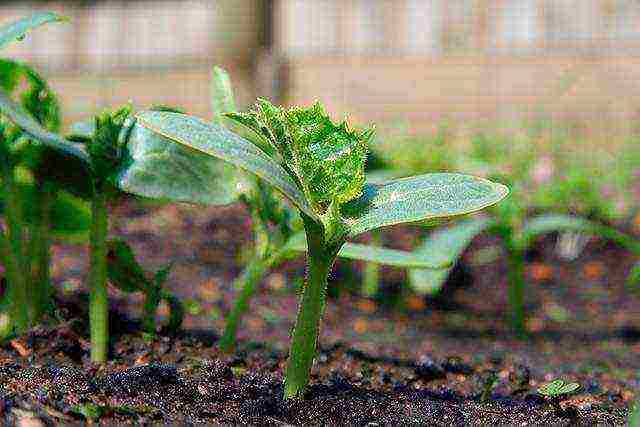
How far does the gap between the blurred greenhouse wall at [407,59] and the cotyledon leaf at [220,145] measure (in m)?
3.53

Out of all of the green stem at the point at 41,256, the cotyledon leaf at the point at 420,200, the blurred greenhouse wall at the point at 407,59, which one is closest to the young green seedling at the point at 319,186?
the cotyledon leaf at the point at 420,200

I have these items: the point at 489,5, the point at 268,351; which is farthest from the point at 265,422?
the point at 489,5

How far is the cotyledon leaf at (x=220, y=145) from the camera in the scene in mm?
789

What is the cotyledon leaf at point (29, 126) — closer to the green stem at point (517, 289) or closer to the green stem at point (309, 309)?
the green stem at point (309, 309)

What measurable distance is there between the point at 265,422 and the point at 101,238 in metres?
0.39

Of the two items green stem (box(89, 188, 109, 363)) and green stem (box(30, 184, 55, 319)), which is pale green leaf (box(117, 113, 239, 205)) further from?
green stem (box(30, 184, 55, 319))

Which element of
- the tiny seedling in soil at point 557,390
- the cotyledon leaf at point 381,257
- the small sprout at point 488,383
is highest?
the cotyledon leaf at point 381,257

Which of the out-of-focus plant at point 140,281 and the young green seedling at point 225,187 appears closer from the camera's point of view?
the young green seedling at point 225,187

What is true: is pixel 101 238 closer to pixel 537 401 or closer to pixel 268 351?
pixel 268 351

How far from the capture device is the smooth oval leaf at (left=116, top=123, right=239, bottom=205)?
106 centimetres

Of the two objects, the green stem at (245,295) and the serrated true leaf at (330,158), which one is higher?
the serrated true leaf at (330,158)

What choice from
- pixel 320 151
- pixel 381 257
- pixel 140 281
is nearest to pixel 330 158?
pixel 320 151

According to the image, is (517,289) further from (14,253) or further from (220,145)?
(220,145)

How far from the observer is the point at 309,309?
941mm
